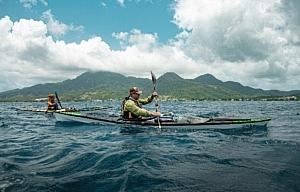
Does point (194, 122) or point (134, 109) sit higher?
point (134, 109)

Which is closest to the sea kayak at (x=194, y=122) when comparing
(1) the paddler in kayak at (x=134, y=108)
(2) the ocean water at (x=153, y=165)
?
(1) the paddler in kayak at (x=134, y=108)

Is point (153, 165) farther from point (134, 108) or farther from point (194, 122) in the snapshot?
point (194, 122)

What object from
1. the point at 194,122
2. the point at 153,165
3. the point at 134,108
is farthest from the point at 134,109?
the point at 153,165

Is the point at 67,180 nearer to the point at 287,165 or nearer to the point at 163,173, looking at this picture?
the point at 163,173

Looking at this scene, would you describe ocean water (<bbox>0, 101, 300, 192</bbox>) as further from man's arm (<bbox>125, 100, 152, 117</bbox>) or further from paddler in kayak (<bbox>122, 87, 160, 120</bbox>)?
man's arm (<bbox>125, 100, 152, 117</bbox>)

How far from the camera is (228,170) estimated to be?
1050 cm

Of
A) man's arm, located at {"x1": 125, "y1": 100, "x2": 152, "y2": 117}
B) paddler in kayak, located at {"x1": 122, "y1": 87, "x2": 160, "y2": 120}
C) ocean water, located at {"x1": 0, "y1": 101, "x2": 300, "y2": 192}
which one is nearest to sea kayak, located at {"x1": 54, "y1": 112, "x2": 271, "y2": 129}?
paddler in kayak, located at {"x1": 122, "y1": 87, "x2": 160, "y2": 120}

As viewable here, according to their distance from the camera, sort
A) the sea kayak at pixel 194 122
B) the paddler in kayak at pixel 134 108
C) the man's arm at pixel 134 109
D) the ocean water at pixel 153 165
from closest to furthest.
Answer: the ocean water at pixel 153 165
the paddler in kayak at pixel 134 108
the man's arm at pixel 134 109
the sea kayak at pixel 194 122

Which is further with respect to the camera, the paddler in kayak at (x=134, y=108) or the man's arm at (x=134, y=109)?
the man's arm at (x=134, y=109)

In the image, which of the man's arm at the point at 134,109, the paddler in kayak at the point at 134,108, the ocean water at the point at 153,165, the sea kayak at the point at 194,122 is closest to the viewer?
the ocean water at the point at 153,165

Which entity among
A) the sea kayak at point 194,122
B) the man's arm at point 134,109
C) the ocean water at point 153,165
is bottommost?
the ocean water at point 153,165

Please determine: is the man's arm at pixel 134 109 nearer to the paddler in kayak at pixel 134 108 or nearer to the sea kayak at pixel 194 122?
the paddler in kayak at pixel 134 108

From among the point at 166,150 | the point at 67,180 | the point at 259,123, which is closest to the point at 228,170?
the point at 166,150

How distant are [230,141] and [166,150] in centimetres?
477
